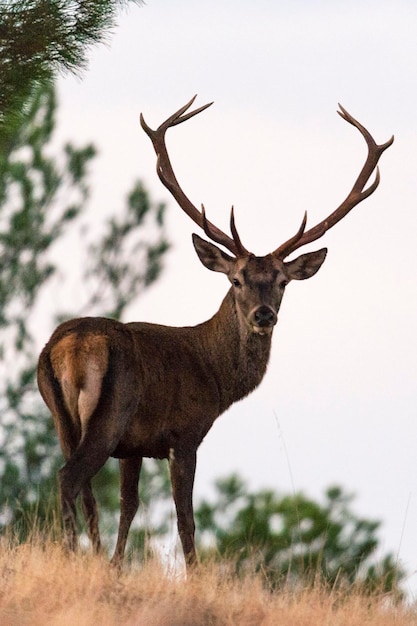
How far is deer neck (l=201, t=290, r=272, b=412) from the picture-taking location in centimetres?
920

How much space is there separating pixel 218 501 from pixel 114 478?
4.03ft

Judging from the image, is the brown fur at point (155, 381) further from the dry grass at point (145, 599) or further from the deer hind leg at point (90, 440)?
the dry grass at point (145, 599)

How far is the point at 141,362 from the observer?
8570 millimetres

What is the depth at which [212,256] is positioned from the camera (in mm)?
9328

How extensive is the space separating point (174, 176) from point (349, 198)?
48.7 inches

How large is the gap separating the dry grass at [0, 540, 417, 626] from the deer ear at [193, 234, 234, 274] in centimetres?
206

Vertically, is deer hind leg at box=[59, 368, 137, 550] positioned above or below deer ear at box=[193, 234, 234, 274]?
below

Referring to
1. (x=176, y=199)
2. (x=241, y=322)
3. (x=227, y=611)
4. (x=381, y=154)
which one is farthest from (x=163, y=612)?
(x=381, y=154)

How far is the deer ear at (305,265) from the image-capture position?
30.9 ft

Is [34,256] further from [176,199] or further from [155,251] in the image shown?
[176,199]

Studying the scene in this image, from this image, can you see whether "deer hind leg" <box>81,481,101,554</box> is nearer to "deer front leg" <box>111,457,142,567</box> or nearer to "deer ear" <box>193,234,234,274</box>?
"deer front leg" <box>111,457,142,567</box>

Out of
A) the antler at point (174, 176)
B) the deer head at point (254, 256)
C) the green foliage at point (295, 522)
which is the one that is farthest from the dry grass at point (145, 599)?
the green foliage at point (295, 522)

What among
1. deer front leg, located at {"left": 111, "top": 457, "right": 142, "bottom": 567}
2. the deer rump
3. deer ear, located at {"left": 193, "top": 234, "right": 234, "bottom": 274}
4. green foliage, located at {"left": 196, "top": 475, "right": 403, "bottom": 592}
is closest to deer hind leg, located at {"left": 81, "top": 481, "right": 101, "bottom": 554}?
the deer rump

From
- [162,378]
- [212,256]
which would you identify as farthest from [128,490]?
[212,256]
